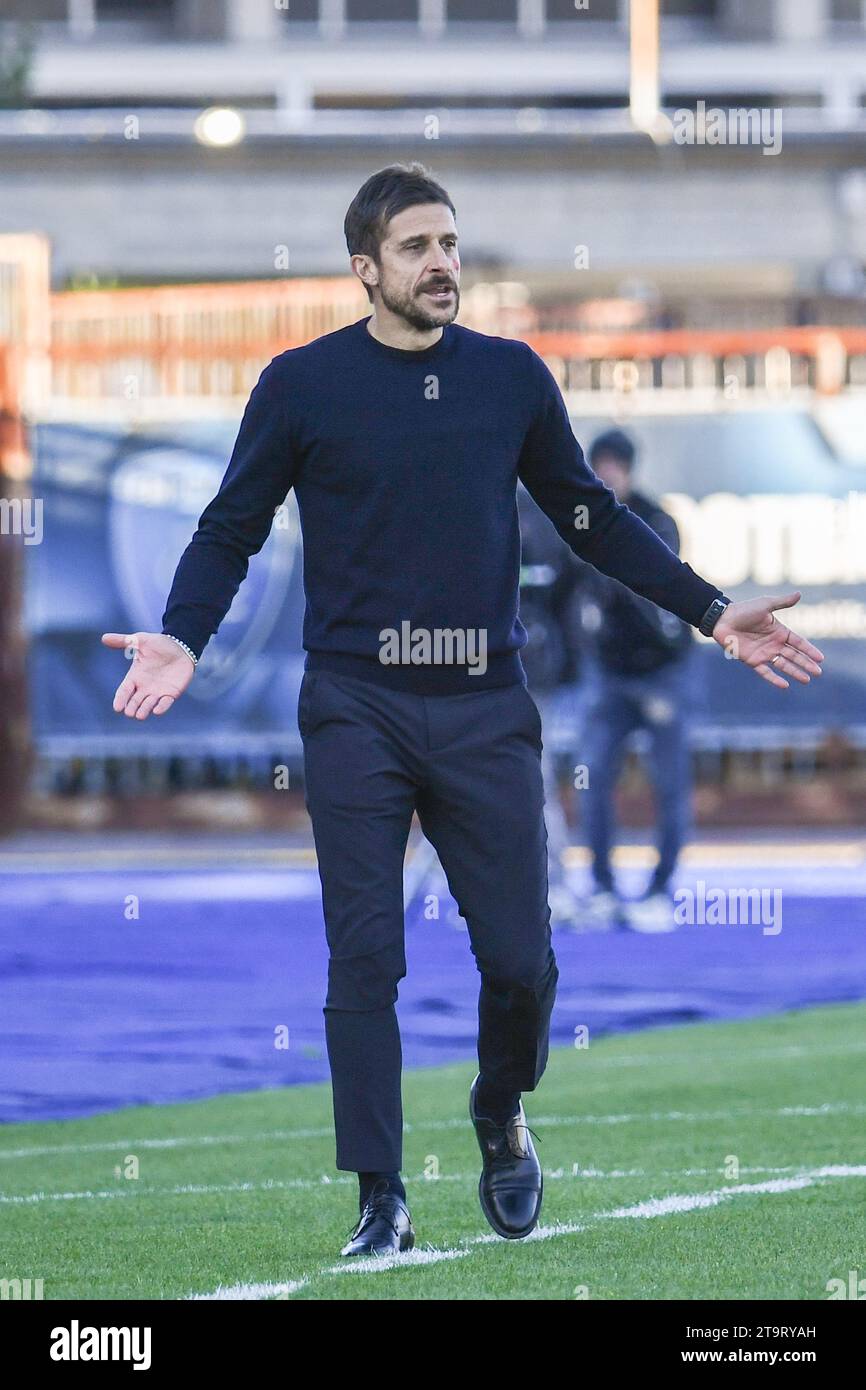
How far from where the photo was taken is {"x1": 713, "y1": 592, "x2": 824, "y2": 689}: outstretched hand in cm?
516

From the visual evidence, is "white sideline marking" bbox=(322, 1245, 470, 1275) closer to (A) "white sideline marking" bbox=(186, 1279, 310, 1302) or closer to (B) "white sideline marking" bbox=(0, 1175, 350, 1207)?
(A) "white sideline marking" bbox=(186, 1279, 310, 1302)

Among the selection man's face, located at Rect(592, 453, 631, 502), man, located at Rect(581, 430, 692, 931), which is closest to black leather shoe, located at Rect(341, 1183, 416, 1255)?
man, located at Rect(581, 430, 692, 931)

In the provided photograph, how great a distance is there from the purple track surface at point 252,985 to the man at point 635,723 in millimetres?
536

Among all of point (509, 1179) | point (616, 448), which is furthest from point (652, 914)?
point (509, 1179)

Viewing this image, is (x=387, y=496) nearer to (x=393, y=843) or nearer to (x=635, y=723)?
(x=393, y=843)

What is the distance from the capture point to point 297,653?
16.8 meters

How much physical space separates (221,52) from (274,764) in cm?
1590

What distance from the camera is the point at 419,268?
496cm

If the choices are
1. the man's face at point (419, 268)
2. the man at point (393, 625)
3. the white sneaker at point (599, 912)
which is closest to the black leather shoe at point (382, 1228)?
the man at point (393, 625)

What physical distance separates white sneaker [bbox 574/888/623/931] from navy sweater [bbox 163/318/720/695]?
6999 mm

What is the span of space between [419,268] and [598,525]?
25.8 inches

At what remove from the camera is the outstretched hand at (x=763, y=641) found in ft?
16.9
